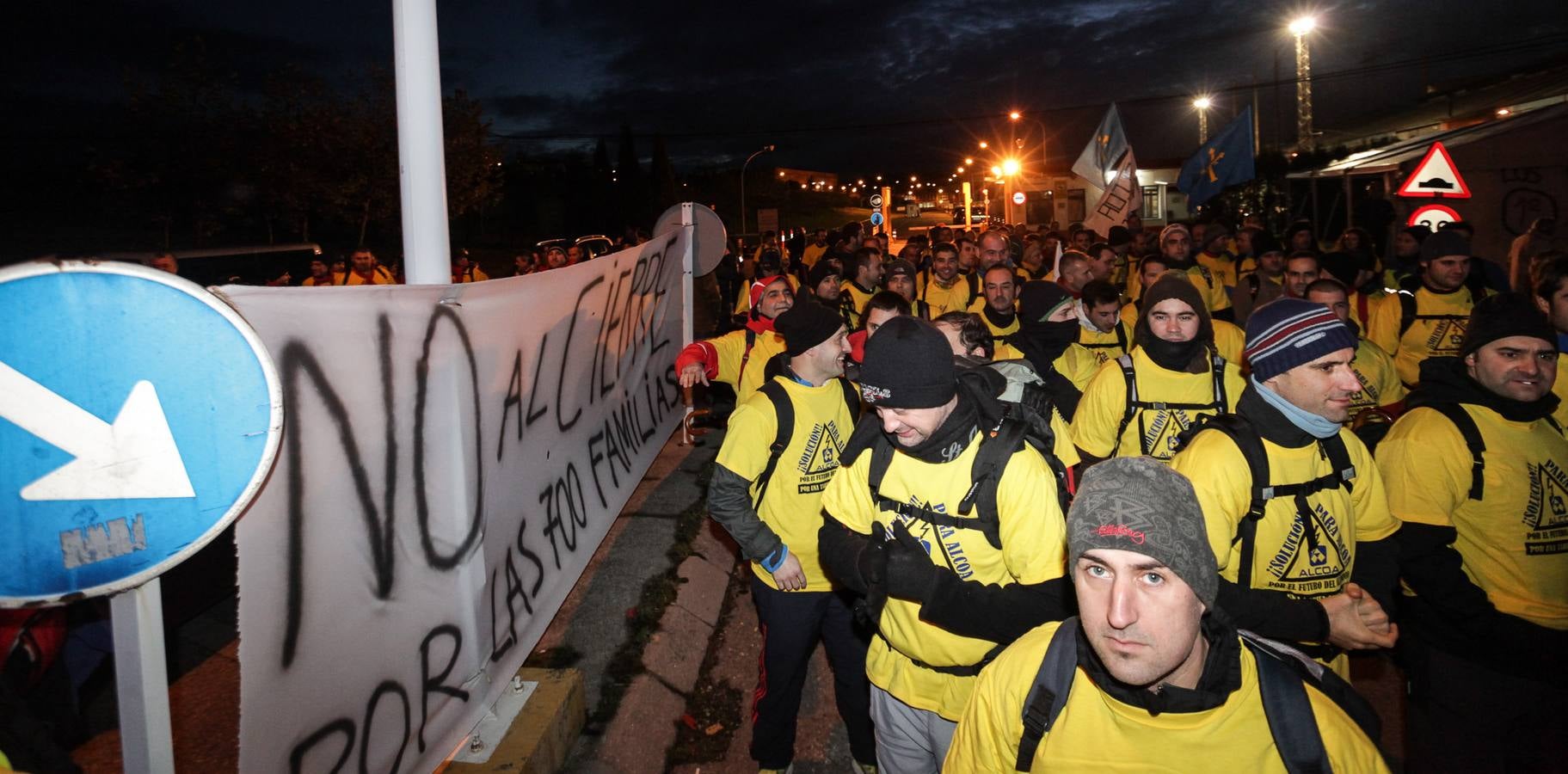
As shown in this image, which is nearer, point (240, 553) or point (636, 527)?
point (240, 553)

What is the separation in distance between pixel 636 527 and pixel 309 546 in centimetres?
429

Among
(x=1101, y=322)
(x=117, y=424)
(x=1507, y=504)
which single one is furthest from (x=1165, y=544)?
(x=1101, y=322)

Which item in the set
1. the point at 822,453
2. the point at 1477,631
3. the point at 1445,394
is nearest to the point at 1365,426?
the point at 1445,394

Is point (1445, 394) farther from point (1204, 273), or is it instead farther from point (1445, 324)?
point (1204, 273)

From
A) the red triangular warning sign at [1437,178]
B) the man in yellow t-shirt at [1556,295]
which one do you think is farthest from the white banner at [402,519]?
the red triangular warning sign at [1437,178]

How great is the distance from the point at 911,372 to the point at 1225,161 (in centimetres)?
1418

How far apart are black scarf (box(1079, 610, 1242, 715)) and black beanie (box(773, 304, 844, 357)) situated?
2.31 meters

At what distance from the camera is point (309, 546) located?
2.33m

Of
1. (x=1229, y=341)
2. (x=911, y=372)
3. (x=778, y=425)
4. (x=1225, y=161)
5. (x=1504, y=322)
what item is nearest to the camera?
(x=911, y=372)

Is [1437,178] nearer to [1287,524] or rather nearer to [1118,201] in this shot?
[1118,201]

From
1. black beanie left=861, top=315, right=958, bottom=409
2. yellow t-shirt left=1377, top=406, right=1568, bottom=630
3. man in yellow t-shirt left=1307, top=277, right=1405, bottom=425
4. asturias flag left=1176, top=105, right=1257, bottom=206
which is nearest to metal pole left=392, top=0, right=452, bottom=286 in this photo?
black beanie left=861, top=315, right=958, bottom=409

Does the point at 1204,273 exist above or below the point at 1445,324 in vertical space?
above

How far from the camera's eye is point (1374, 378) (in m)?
5.48

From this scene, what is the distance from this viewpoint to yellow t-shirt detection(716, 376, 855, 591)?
12.8 ft
